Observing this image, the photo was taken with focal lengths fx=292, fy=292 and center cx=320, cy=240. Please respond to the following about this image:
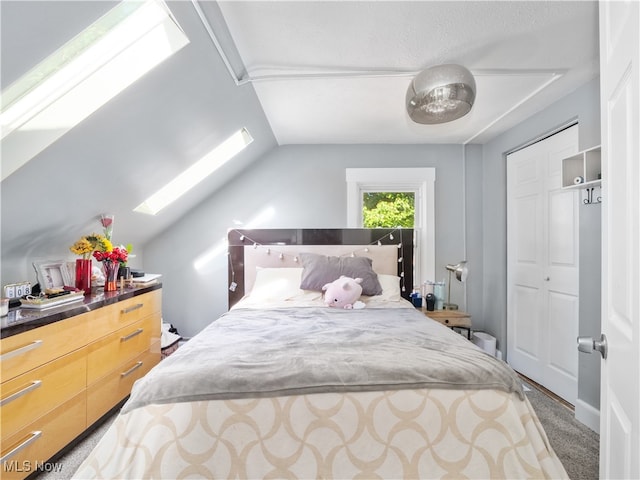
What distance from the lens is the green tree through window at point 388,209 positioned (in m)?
3.38

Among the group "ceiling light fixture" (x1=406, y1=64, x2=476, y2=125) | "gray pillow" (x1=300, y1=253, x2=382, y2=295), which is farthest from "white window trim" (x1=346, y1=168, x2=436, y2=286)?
"ceiling light fixture" (x1=406, y1=64, x2=476, y2=125)

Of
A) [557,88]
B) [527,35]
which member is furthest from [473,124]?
[527,35]

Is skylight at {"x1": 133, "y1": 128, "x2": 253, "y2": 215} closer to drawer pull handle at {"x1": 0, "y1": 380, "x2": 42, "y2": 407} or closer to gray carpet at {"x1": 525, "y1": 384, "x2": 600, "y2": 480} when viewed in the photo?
drawer pull handle at {"x1": 0, "y1": 380, "x2": 42, "y2": 407}

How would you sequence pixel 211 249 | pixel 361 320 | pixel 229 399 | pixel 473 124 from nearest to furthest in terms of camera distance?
1. pixel 229 399
2. pixel 361 320
3. pixel 473 124
4. pixel 211 249

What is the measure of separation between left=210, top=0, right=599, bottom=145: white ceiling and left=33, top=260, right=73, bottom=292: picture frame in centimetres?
176

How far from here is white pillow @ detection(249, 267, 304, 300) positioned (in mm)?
2574

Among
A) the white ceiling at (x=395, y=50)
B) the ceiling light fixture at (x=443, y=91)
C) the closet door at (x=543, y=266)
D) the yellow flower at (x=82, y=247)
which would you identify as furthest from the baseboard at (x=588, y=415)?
the yellow flower at (x=82, y=247)

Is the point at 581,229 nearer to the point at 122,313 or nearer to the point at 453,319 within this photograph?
the point at 453,319

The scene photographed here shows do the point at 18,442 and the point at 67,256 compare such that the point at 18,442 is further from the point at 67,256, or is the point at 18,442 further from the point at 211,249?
the point at 211,249

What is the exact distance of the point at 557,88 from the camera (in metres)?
2.16

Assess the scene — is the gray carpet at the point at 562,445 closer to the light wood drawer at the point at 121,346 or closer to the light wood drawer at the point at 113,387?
the light wood drawer at the point at 113,387

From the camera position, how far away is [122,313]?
6.77ft

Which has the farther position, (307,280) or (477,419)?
(307,280)

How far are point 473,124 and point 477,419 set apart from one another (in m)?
2.60
